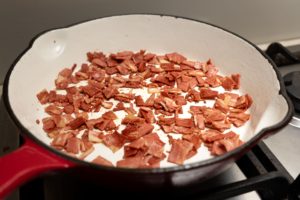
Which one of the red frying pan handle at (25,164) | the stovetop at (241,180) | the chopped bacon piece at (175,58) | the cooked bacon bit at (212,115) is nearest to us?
the red frying pan handle at (25,164)

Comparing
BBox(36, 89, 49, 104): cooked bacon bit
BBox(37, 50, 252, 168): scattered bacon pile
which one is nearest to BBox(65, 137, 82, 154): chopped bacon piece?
BBox(37, 50, 252, 168): scattered bacon pile

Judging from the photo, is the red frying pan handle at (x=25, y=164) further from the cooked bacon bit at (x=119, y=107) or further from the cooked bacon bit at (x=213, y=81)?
the cooked bacon bit at (x=213, y=81)

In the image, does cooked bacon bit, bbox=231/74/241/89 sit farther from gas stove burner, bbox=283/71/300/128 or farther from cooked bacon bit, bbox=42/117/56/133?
cooked bacon bit, bbox=42/117/56/133

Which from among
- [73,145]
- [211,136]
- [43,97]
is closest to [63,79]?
[43,97]

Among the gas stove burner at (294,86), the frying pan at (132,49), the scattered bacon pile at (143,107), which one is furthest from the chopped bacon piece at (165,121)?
the gas stove burner at (294,86)

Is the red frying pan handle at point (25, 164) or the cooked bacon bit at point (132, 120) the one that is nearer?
the red frying pan handle at point (25, 164)

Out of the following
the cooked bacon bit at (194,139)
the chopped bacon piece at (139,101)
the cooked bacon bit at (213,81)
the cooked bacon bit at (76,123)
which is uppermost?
the cooked bacon bit at (213,81)
